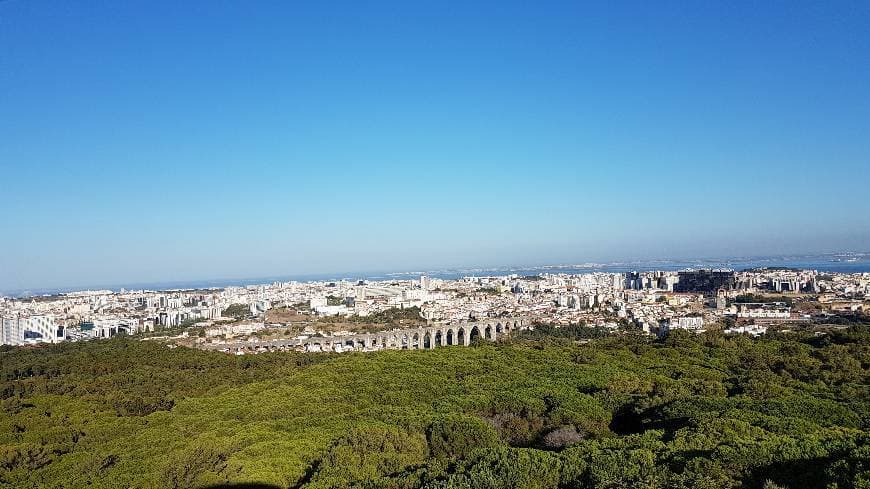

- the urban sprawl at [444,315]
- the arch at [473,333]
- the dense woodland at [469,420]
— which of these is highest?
the dense woodland at [469,420]

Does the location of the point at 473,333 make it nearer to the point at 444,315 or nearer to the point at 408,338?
the point at 444,315

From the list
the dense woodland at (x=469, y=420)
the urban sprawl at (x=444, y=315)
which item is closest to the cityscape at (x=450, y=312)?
the urban sprawl at (x=444, y=315)

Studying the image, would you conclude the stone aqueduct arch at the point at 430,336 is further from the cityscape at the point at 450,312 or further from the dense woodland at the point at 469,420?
the dense woodland at the point at 469,420

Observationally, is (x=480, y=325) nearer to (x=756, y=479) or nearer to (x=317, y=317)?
(x=317, y=317)

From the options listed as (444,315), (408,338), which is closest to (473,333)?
(444,315)

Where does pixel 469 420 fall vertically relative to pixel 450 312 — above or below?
above

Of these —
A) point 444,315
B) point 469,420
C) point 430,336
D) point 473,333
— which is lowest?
Result: point 473,333

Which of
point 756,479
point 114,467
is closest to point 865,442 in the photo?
point 756,479

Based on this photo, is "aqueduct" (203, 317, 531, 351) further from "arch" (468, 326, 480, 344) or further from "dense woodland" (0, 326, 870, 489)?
"dense woodland" (0, 326, 870, 489)
